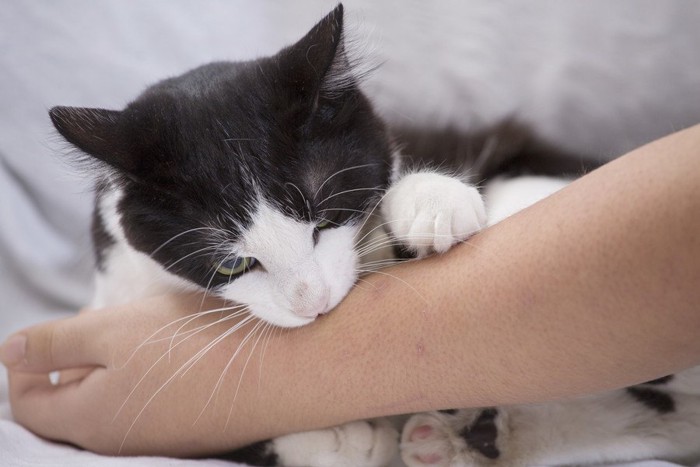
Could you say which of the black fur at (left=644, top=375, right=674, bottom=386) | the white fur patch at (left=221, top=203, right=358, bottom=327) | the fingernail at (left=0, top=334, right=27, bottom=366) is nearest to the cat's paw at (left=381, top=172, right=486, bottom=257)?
the white fur patch at (left=221, top=203, right=358, bottom=327)

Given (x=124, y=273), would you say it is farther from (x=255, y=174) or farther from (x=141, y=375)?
(x=255, y=174)

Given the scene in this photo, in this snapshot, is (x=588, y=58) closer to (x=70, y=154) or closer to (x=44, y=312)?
(x=70, y=154)

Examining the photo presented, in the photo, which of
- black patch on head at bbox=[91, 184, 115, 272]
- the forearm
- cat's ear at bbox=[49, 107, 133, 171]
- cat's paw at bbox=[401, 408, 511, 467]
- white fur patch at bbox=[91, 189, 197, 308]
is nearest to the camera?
the forearm

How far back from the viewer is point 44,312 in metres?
1.65

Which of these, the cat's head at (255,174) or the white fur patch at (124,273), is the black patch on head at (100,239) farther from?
the cat's head at (255,174)

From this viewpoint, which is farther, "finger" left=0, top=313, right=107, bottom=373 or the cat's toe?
"finger" left=0, top=313, right=107, bottom=373

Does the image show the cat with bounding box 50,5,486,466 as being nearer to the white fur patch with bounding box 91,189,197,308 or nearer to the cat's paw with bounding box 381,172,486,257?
the cat's paw with bounding box 381,172,486,257

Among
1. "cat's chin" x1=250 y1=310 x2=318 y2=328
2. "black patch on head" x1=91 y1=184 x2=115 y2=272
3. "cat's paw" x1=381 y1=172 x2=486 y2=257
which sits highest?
"black patch on head" x1=91 y1=184 x2=115 y2=272

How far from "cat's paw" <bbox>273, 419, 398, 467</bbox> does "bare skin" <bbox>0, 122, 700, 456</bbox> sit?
0.04 meters

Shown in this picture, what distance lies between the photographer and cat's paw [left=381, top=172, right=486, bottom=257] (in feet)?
2.99

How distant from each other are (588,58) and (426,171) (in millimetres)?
574

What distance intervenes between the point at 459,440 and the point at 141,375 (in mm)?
603

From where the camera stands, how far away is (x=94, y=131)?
0.87 m

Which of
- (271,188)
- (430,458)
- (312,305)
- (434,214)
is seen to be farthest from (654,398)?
(271,188)
